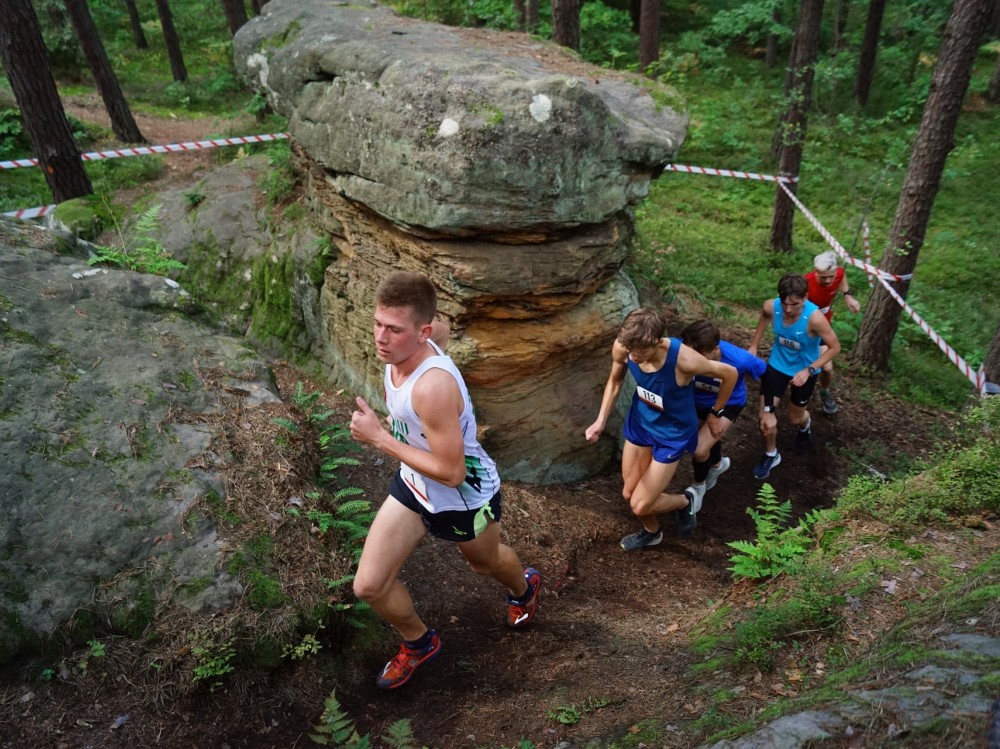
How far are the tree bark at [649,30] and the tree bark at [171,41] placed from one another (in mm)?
13954

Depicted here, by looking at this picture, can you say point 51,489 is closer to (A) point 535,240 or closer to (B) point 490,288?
(B) point 490,288

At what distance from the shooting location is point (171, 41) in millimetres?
19438

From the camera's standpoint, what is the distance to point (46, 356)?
13.8 ft

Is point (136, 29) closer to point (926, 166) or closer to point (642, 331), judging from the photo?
point (926, 166)

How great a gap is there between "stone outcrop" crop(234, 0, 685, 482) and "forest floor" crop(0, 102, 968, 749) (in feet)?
1.98

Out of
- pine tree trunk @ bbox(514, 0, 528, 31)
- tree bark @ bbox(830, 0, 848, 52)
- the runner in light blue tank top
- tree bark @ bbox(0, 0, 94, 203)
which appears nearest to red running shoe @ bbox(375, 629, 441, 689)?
the runner in light blue tank top

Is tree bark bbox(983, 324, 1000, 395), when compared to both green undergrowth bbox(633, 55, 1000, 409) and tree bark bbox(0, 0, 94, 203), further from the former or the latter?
tree bark bbox(0, 0, 94, 203)

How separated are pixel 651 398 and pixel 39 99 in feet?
30.3

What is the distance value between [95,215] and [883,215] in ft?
50.4

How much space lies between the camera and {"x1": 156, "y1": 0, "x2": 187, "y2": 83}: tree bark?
62.7 ft

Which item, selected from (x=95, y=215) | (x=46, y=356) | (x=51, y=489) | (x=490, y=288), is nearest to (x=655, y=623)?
(x=490, y=288)

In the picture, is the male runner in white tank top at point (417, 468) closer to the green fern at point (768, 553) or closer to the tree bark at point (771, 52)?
the green fern at point (768, 553)

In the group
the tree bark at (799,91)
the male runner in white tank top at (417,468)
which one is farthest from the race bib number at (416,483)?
the tree bark at (799,91)

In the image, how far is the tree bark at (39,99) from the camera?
27.7 feet
